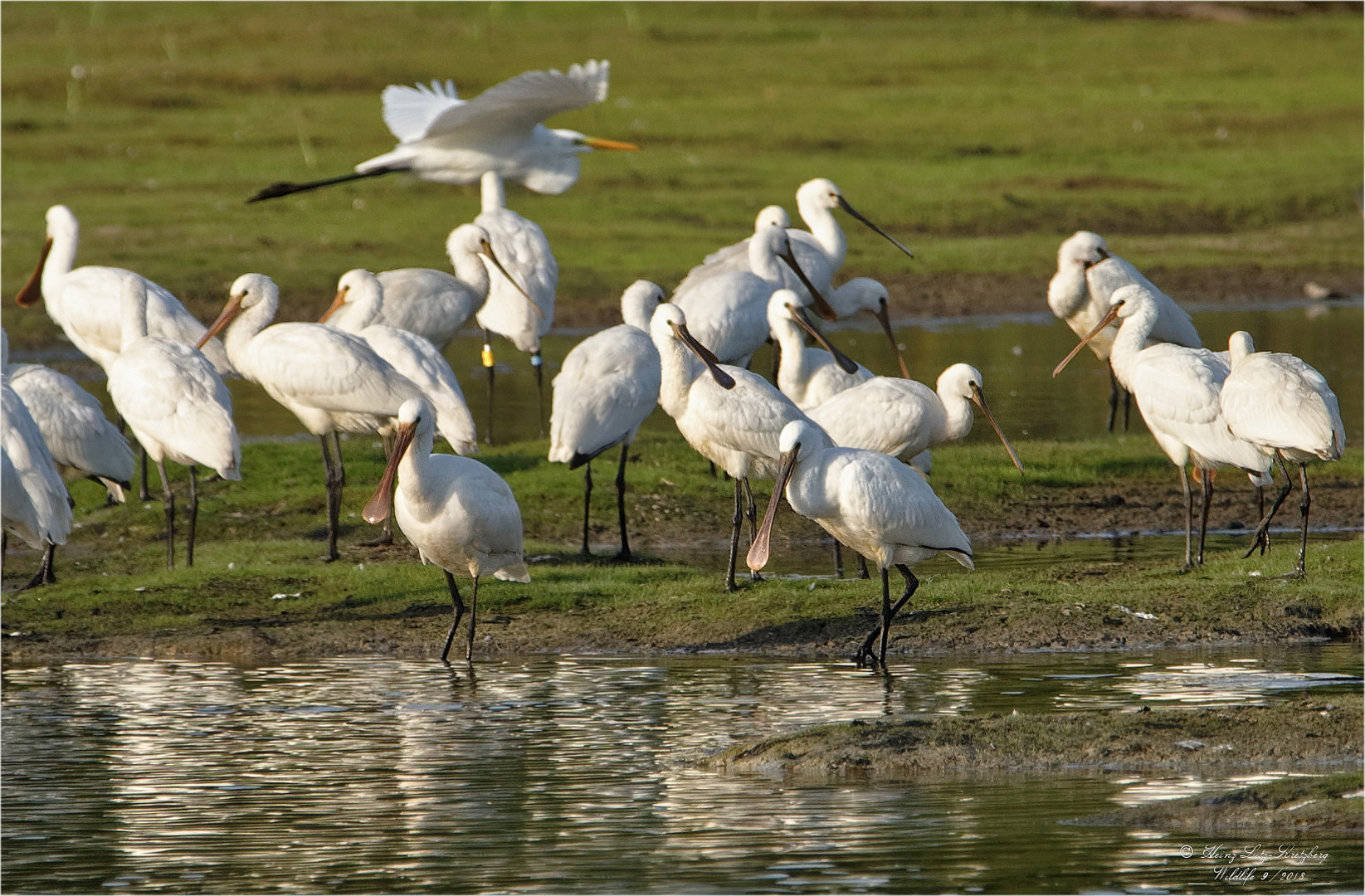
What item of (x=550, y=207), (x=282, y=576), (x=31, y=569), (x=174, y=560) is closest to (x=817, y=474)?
(x=282, y=576)

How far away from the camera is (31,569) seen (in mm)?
12906

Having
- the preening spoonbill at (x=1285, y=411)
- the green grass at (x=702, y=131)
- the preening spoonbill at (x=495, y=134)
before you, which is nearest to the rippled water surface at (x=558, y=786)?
the preening spoonbill at (x=1285, y=411)

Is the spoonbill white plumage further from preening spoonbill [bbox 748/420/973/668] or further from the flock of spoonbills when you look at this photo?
preening spoonbill [bbox 748/420/973/668]

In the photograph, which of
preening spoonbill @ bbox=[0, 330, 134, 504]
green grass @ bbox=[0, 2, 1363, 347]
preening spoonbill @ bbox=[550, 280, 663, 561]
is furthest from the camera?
green grass @ bbox=[0, 2, 1363, 347]

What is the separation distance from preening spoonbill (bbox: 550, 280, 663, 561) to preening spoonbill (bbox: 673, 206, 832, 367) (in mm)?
1412

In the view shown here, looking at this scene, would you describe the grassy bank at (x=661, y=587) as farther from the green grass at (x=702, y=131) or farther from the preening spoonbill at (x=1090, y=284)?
the green grass at (x=702, y=131)

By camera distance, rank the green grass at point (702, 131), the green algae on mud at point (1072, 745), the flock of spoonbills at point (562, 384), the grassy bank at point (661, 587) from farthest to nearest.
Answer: the green grass at point (702, 131) → the grassy bank at point (661, 587) → the flock of spoonbills at point (562, 384) → the green algae on mud at point (1072, 745)

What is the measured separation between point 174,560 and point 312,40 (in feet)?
139

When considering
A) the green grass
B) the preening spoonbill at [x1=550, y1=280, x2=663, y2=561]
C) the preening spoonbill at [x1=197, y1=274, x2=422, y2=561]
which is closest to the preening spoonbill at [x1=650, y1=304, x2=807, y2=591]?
the preening spoonbill at [x1=550, y1=280, x2=663, y2=561]

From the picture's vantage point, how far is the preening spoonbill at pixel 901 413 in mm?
11680

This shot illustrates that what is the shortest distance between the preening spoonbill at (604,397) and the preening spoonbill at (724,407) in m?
0.22

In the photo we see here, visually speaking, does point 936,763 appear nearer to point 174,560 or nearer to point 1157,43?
point 174,560

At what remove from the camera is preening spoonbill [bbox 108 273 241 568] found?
38.3ft

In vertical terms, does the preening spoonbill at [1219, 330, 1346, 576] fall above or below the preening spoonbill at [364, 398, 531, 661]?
above
